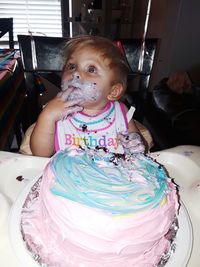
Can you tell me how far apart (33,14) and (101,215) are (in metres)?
3.08

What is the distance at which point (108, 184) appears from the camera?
44 centimetres

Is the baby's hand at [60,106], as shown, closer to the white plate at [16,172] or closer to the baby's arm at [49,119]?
the baby's arm at [49,119]

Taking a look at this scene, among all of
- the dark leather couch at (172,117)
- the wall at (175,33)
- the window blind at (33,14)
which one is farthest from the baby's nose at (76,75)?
the window blind at (33,14)

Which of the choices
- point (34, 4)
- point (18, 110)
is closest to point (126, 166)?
point (18, 110)

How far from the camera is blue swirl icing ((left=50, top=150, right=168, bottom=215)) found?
406mm

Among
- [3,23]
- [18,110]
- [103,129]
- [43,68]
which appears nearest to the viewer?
[103,129]

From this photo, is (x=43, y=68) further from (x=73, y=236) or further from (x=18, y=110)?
(x=73, y=236)

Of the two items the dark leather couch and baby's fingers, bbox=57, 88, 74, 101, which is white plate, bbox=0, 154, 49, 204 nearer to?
baby's fingers, bbox=57, 88, 74, 101

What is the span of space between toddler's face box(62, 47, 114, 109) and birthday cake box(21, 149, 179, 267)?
0.98ft

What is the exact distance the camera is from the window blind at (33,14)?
286 cm

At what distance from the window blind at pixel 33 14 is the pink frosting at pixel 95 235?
9.15 feet

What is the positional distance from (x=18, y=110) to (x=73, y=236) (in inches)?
44.6

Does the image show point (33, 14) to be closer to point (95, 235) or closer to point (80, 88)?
point (80, 88)

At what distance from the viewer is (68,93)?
737 millimetres
